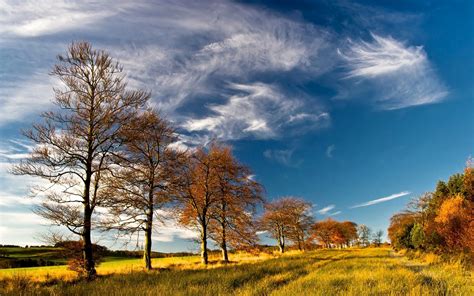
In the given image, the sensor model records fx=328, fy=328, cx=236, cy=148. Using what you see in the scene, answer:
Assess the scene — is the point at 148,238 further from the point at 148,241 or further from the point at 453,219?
the point at 453,219

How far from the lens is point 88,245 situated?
15.7m

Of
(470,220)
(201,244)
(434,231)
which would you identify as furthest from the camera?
(434,231)

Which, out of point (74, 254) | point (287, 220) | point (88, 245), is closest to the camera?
point (74, 254)

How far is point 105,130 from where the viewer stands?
655 inches

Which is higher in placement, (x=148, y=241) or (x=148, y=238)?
(x=148, y=238)

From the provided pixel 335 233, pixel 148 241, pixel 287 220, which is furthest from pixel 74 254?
pixel 335 233

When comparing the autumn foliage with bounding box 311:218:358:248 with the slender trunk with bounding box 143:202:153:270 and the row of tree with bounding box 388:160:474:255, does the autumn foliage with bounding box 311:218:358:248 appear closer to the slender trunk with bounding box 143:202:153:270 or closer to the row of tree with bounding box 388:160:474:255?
→ the row of tree with bounding box 388:160:474:255

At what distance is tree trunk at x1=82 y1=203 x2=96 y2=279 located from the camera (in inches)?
594

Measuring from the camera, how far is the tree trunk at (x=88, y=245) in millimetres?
15094

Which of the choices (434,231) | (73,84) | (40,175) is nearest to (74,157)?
(40,175)

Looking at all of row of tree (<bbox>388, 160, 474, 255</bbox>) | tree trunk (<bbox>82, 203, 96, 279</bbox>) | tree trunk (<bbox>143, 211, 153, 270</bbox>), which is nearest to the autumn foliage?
row of tree (<bbox>388, 160, 474, 255</bbox>)

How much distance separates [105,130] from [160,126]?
478 centimetres

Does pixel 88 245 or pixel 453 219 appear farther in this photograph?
pixel 453 219

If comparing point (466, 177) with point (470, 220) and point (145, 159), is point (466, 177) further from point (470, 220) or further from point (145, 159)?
point (145, 159)
